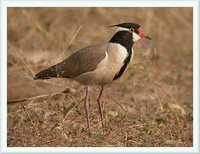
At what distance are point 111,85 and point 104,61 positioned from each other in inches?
65.0

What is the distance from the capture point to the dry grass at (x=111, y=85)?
494 centimetres

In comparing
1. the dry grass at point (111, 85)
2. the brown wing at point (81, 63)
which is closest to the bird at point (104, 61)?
the brown wing at point (81, 63)

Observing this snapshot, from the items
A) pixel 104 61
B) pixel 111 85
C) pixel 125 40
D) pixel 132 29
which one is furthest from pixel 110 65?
pixel 111 85

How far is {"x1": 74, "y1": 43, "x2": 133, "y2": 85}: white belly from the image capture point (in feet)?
16.1

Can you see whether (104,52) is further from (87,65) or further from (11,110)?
(11,110)

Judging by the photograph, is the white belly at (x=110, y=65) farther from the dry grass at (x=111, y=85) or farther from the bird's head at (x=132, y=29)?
the dry grass at (x=111, y=85)

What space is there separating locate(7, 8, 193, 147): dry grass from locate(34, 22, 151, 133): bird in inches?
10.3

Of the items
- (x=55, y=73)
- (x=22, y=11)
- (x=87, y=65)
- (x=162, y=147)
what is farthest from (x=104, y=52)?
(x=22, y=11)

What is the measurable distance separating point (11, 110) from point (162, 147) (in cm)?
156

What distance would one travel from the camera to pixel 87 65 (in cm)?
498

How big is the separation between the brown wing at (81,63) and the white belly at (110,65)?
0.13 ft

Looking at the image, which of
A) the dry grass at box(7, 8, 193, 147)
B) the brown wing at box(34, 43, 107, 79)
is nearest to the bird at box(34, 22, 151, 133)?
the brown wing at box(34, 43, 107, 79)

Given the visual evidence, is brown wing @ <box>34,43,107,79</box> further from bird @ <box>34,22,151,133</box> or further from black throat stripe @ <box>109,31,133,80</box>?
black throat stripe @ <box>109,31,133,80</box>

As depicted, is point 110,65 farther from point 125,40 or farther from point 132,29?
point 132,29
